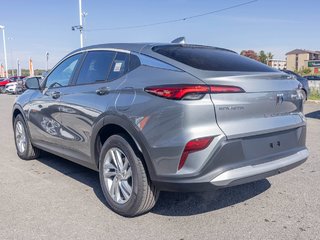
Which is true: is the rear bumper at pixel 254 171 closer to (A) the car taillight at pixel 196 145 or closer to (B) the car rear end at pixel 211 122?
(B) the car rear end at pixel 211 122

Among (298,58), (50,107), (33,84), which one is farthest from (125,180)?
(298,58)

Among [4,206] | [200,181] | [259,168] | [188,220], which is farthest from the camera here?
[4,206]

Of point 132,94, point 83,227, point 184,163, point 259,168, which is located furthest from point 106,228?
point 259,168

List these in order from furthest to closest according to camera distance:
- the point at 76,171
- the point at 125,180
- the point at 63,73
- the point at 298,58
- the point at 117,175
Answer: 1. the point at 298,58
2. the point at 76,171
3. the point at 63,73
4. the point at 117,175
5. the point at 125,180

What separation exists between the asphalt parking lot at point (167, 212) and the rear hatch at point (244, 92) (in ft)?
2.85

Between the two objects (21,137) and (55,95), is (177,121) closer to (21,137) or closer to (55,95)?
(55,95)

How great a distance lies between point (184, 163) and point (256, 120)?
79cm

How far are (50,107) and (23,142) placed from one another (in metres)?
1.47

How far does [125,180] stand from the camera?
358 cm

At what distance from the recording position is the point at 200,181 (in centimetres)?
299

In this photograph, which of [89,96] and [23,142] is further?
[23,142]

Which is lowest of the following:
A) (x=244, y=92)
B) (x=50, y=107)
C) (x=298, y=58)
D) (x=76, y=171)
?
(x=298, y=58)

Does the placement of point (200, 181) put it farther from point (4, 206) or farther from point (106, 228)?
point (4, 206)

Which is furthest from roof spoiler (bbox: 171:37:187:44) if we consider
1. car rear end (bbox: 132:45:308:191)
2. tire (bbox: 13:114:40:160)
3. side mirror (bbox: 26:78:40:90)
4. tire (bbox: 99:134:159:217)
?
tire (bbox: 13:114:40:160)
